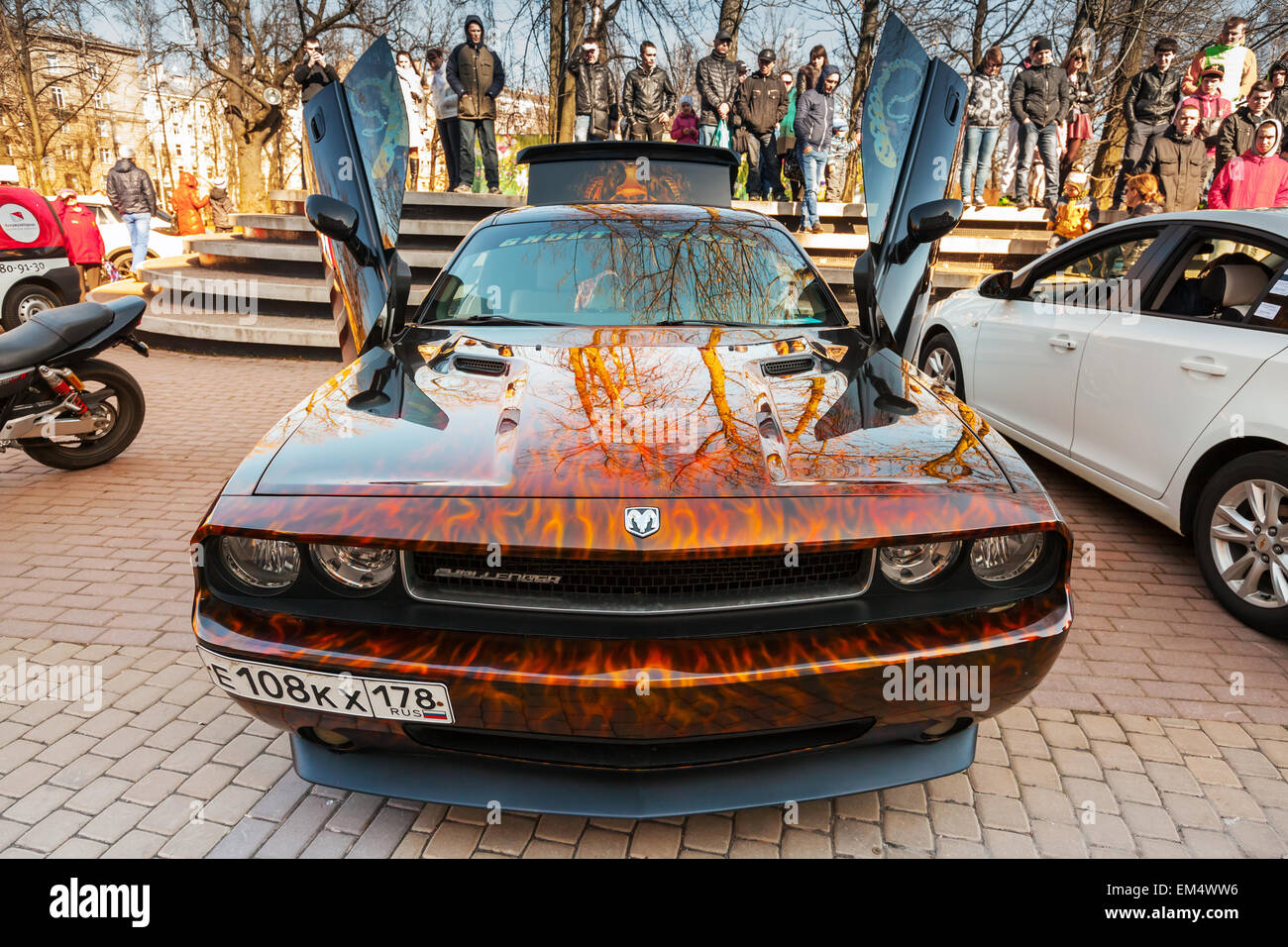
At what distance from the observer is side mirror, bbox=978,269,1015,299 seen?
523cm

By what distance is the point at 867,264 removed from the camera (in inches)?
147

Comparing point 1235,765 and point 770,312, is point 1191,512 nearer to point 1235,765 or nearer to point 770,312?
point 1235,765

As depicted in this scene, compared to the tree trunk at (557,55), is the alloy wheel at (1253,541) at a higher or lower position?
lower

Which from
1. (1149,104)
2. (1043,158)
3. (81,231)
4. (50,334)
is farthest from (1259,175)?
(81,231)

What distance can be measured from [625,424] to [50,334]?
4407 millimetres

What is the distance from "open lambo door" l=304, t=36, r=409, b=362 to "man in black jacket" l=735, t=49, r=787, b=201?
745 cm

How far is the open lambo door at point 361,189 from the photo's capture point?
12.1ft

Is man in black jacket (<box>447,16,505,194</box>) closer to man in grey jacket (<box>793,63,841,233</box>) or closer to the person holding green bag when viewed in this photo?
the person holding green bag

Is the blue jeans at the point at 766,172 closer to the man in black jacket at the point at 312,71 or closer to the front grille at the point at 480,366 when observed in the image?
the man in black jacket at the point at 312,71

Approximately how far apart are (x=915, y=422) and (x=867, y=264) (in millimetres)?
1642

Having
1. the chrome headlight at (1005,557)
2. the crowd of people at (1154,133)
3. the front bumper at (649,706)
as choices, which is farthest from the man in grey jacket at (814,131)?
the front bumper at (649,706)

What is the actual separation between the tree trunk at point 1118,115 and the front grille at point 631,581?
1470cm

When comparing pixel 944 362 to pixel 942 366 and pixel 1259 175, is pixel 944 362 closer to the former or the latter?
pixel 942 366
